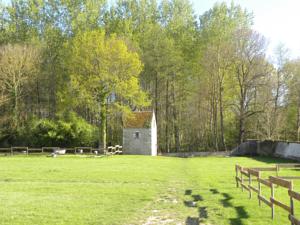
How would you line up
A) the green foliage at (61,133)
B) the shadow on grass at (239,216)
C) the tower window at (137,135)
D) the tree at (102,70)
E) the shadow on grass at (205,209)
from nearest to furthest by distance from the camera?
the shadow on grass at (239,216)
the shadow on grass at (205,209)
the tree at (102,70)
the green foliage at (61,133)
the tower window at (137,135)

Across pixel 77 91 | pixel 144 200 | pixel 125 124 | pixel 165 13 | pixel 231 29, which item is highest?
pixel 165 13

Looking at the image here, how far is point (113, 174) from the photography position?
19781 millimetres

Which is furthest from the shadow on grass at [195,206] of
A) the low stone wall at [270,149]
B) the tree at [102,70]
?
the tree at [102,70]

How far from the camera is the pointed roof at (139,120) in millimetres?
42750

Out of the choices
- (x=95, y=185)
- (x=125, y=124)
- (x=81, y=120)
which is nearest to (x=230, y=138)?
(x=125, y=124)

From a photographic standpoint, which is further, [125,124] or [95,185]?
[125,124]

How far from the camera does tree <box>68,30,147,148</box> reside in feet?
130

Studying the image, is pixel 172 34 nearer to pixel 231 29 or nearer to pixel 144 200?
pixel 231 29

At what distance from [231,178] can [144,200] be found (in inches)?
290

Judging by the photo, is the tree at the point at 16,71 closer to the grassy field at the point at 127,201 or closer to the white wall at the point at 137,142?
the white wall at the point at 137,142

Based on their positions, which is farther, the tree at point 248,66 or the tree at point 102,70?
the tree at point 248,66

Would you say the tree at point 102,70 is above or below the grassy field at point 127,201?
above

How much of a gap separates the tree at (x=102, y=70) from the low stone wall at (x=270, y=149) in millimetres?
11692

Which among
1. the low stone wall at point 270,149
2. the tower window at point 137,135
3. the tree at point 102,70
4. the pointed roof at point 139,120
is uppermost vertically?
the tree at point 102,70
